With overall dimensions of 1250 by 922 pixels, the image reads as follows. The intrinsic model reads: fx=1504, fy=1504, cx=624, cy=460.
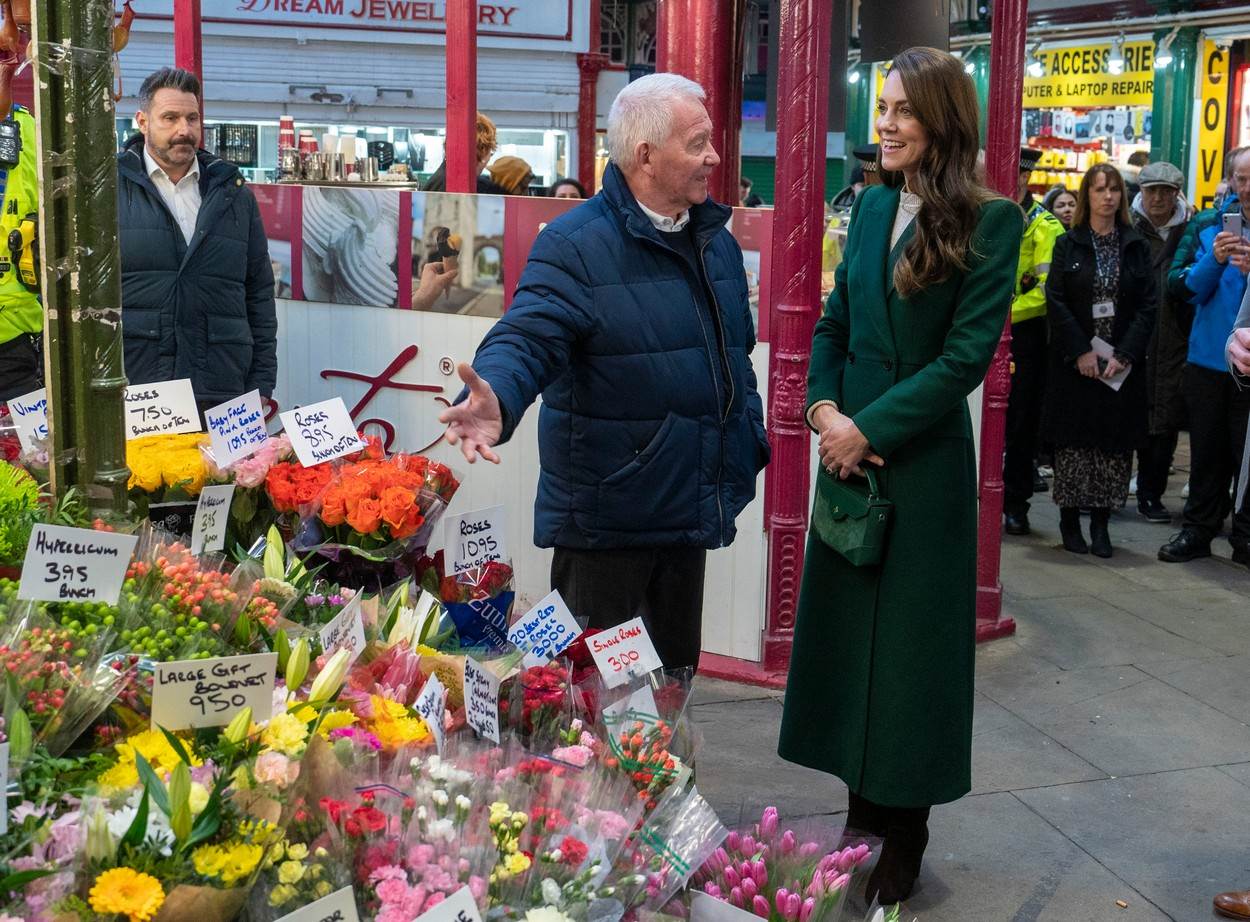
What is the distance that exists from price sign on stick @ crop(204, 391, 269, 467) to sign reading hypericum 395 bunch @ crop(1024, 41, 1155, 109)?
44.8 feet

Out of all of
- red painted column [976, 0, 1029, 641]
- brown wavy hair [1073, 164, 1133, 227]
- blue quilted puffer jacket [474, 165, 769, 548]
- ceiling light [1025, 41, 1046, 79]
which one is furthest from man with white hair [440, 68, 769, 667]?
ceiling light [1025, 41, 1046, 79]

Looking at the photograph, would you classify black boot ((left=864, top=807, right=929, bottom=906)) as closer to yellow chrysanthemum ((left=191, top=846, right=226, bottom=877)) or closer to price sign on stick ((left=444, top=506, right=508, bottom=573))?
price sign on stick ((left=444, top=506, right=508, bottom=573))

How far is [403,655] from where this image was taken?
222 cm

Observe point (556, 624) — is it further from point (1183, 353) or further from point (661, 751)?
point (1183, 353)

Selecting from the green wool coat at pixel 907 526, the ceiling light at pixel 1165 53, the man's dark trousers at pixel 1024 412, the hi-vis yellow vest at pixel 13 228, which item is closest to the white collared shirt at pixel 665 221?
the green wool coat at pixel 907 526

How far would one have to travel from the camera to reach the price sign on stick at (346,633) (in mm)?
2199

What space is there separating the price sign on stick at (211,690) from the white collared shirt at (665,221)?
159cm

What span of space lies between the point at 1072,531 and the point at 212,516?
16.4 feet

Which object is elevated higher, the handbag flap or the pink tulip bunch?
the handbag flap

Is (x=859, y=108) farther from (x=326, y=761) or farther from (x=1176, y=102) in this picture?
(x=326, y=761)

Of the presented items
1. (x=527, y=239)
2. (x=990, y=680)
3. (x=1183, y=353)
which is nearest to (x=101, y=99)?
(x=527, y=239)

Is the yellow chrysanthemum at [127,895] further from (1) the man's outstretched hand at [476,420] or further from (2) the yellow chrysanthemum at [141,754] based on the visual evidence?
(1) the man's outstretched hand at [476,420]

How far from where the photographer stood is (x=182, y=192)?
4.87 meters

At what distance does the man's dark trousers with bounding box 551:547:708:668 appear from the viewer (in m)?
3.25
